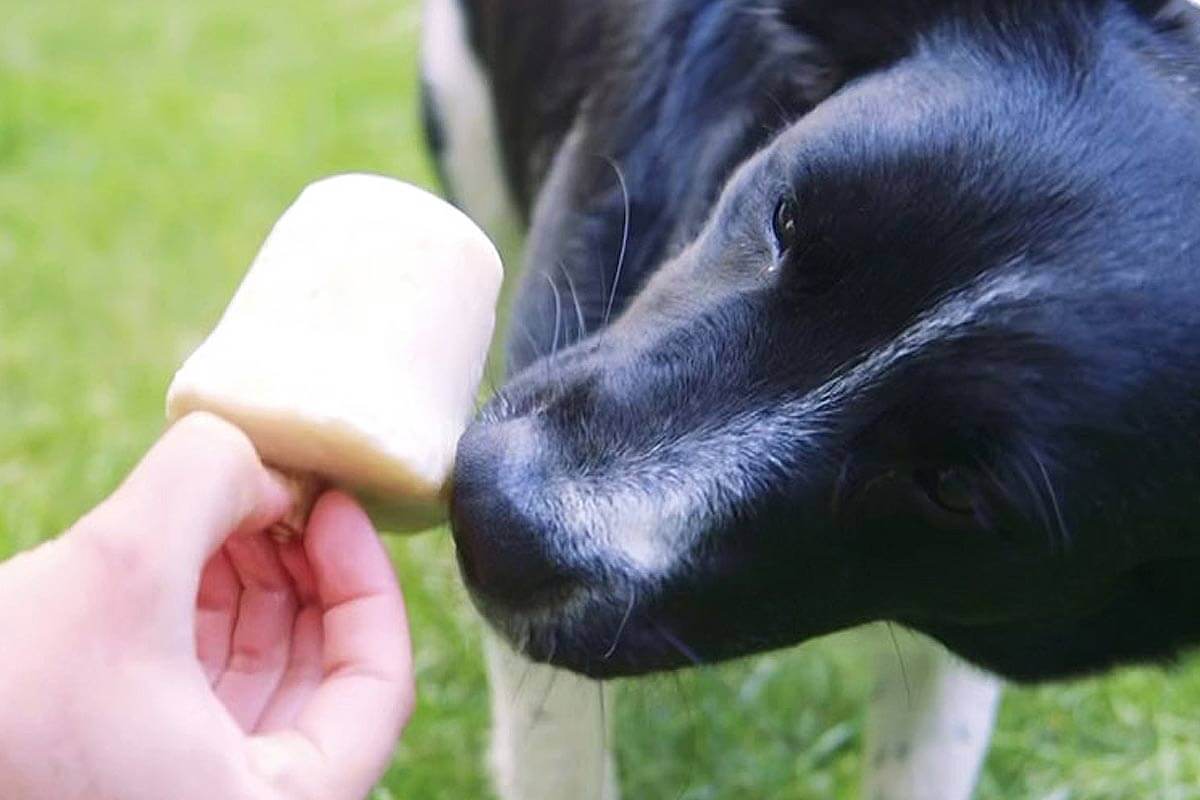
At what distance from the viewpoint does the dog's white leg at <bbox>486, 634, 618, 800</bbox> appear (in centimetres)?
202

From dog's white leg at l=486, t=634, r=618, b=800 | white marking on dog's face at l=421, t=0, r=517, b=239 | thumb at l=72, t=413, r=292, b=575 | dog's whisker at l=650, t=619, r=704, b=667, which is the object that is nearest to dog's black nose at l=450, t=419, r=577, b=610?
dog's whisker at l=650, t=619, r=704, b=667

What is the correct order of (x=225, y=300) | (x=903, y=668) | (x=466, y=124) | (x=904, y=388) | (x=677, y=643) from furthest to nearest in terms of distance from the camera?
(x=225, y=300), (x=466, y=124), (x=903, y=668), (x=677, y=643), (x=904, y=388)

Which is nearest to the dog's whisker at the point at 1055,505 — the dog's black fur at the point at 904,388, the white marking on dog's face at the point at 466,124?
the dog's black fur at the point at 904,388

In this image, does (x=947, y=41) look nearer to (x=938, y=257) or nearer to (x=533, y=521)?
(x=938, y=257)

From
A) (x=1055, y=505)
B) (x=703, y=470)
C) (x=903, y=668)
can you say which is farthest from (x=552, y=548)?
(x=903, y=668)

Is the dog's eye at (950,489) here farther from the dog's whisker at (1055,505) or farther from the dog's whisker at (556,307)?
the dog's whisker at (556,307)

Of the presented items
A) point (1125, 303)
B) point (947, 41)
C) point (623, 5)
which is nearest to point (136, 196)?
point (623, 5)

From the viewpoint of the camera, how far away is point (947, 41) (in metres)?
1.69

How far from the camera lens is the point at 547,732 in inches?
81.2

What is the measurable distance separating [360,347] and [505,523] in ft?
0.69

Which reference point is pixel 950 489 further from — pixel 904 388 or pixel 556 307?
pixel 556 307

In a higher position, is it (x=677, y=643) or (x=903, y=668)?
(x=677, y=643)

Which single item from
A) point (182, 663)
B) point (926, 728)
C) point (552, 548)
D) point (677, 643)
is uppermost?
point (182, 663)

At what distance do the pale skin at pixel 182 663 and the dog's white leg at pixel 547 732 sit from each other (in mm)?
593
